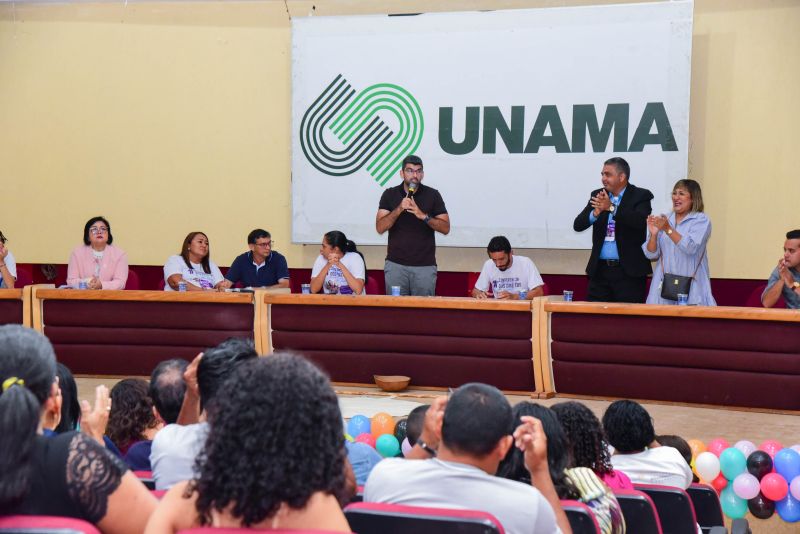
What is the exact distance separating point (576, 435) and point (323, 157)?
18.6ft

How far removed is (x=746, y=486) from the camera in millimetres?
3725

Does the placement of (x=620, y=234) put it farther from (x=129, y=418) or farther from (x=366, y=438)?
(x=129, y=418)

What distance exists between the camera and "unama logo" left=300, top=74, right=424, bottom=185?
7.77m

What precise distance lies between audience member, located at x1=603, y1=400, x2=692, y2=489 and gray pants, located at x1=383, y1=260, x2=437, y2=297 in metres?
3.78

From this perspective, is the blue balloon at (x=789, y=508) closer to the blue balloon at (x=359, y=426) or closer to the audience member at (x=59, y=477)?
the blue balloon at (x=359, y=426)

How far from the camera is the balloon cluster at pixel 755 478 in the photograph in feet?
12.1

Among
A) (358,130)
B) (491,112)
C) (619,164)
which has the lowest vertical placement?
(619,164)

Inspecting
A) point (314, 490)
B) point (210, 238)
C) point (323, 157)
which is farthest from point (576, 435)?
point (210, 238)

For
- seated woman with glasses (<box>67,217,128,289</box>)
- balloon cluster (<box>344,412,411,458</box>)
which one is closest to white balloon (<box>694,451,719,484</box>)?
balloon cluster (<box>344,412,411,458</box>)

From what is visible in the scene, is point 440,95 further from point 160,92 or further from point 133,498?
point 133,498

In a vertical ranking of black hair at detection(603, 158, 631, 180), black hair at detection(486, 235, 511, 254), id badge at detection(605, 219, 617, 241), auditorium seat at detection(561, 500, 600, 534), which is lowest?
auditorium seat at detection(561, 500, 600, 534)

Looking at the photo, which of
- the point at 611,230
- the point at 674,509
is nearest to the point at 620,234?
the point at 611,230

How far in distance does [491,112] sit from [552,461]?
5613 millimetres

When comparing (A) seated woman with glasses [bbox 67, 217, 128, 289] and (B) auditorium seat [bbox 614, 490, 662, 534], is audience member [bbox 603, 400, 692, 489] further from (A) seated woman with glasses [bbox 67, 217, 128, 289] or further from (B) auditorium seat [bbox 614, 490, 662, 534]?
(A) seated woman with glasses [bbox 67, 217, 128, 289]
